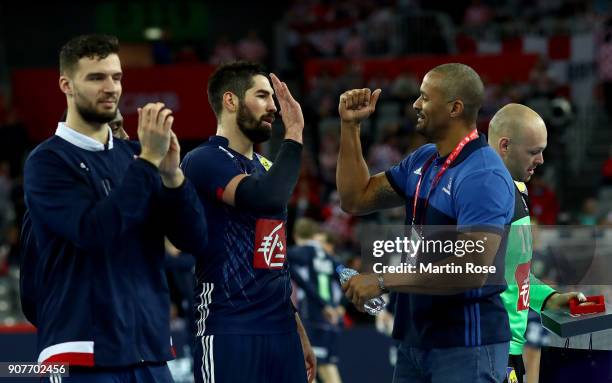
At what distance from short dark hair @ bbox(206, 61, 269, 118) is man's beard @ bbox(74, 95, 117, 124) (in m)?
1.11

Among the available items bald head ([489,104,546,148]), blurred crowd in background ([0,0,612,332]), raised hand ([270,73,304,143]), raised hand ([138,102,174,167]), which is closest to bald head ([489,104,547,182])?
bald head ([489,104,546,148])

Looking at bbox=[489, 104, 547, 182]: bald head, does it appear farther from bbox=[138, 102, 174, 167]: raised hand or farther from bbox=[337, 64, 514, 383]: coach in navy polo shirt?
bbox=[138, 102, 174, 167]: raised hand

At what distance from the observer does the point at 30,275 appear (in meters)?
4.96

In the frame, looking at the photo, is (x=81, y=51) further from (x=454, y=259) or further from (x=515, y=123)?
(x=515, y=123)

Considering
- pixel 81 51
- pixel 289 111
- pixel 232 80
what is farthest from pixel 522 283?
pixel 81 51

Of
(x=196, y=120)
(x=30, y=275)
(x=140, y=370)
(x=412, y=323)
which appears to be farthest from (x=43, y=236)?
(x=196, y=120)

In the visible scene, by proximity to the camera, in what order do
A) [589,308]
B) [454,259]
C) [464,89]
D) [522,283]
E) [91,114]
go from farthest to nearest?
[522,283], [589,308], [464,89], [454,259], [91,114]

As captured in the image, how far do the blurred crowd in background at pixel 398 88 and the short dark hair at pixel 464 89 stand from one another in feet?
26.5

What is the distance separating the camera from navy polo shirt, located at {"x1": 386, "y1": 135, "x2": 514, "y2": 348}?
16.5ft

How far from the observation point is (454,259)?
197 inches

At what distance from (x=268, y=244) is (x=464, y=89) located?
3.84 feet

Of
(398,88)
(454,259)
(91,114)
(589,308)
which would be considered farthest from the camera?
(398,88)

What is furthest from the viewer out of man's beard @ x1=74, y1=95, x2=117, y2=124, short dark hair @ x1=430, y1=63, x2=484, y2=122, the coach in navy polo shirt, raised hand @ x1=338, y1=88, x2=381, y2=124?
raised hand @ x1=338, y1=88, x2=381, y2=124

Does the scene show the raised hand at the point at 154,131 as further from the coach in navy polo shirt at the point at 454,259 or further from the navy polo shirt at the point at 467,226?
the navy polo shirt at the point at 467,226
